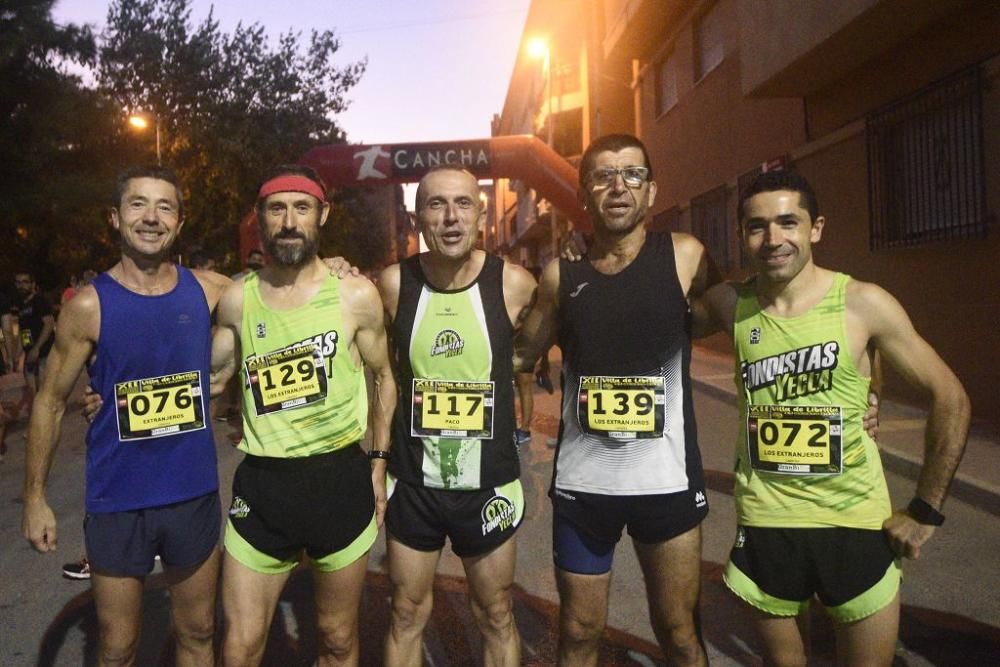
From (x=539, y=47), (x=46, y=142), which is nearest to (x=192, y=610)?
(x=46, y=142)

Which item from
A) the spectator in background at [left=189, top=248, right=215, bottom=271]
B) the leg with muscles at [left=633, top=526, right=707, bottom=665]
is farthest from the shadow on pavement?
the spectator in background at [left=189, top=248, right=215, bottom=271]

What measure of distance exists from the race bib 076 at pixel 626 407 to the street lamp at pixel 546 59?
26.3 meters

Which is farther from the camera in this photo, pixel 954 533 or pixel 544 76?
pixel 544 76

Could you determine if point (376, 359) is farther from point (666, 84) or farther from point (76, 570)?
point (666, 84)

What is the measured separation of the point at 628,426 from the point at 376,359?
0.96 metres

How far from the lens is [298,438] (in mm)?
2840

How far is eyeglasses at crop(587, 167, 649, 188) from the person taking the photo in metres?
2.93

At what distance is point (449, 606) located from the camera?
4.14 meters

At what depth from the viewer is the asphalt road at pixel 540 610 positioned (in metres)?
3.56

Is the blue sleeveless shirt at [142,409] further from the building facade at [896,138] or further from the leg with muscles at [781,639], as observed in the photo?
the building facade at [896,138]

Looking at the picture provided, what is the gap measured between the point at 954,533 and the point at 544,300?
144 inches

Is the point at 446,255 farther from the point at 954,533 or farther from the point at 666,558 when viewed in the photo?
the point at 954,533

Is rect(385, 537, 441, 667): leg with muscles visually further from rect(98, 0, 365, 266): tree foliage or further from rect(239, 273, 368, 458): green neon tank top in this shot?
rect(98, 0, 365, 266): tree foliage

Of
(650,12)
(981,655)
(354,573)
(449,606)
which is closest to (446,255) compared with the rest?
(354,573)
